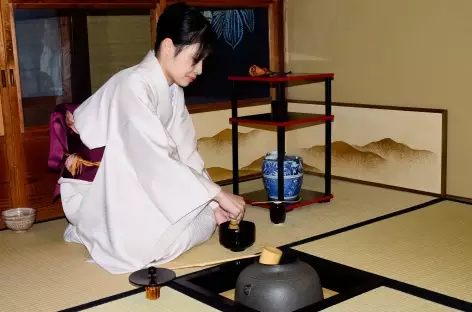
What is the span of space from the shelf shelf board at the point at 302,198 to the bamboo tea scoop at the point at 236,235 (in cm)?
79

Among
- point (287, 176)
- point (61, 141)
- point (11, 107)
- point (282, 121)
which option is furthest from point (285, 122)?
point (11, 107)

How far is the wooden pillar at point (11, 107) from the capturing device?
Answer: 148 inches

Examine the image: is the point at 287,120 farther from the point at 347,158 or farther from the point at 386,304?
the point at 386,304

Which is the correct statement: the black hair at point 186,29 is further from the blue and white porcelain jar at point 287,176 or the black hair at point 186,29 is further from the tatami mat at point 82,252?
the blue and white porcelain jar at point 287,176

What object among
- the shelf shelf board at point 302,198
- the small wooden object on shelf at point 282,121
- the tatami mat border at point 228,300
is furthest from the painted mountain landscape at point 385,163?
the tatami mat border at point 228,300

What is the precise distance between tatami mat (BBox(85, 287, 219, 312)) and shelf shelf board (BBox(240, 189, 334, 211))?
1.50 metres

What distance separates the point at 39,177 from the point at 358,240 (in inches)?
75.7

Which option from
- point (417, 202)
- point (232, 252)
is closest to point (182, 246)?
point (232, 252)

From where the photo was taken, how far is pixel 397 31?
14.6 ft

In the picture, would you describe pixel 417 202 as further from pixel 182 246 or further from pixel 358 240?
pixel 182 246

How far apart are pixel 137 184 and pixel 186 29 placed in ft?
2.46

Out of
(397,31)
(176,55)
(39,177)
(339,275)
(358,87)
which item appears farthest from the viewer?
(358,87)

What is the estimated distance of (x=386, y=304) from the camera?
2.49 meters

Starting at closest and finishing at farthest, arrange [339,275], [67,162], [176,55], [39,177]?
1. [339,275]
2. [176,55]
3. [67,162]
4. [39,177]
